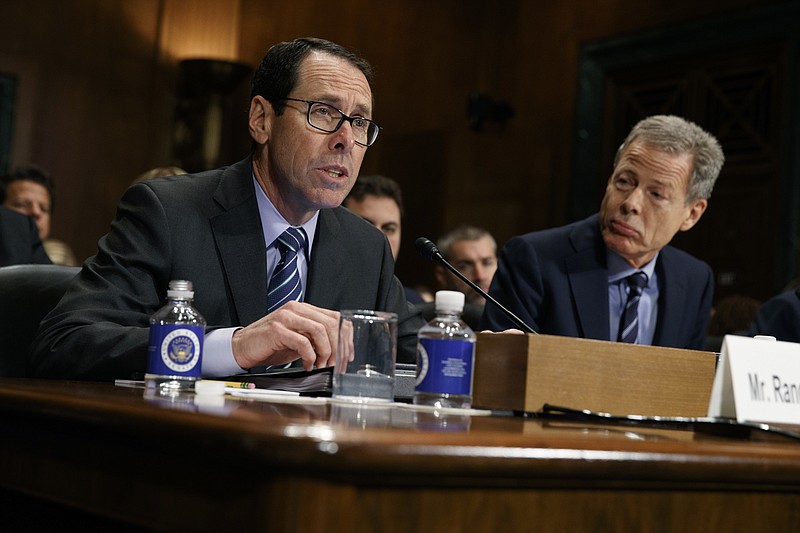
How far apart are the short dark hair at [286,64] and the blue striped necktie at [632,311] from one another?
3.13 ft

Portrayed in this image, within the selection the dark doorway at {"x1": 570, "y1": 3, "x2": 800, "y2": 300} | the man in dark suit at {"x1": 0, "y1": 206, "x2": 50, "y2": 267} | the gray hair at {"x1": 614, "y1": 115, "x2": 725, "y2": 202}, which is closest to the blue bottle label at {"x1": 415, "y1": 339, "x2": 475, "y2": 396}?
the gray hair at {"x1": 614, "y1": 115, "x2": 725, "y2": 202}

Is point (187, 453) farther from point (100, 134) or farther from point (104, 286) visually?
point (100, 134)

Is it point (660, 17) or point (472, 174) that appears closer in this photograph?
point (660, 17)

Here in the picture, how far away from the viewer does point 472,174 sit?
291 inches

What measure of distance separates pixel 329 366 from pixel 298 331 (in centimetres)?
9

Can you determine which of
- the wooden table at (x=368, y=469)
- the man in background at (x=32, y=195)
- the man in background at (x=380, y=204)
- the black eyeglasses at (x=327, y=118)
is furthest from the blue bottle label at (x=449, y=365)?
the man in background at (x=32, y=195)

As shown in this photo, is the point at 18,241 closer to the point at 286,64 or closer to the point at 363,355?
the point at 286,64

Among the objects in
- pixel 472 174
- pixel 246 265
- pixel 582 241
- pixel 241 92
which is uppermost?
pixel 241 92

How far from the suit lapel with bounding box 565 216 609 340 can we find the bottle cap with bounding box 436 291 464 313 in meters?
1.23

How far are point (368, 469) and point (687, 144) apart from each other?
231 cm

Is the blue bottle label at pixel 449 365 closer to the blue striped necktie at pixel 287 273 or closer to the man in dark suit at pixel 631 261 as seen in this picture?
the blue striped necktie at pixel 287 273

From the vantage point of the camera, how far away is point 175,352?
1.35 m

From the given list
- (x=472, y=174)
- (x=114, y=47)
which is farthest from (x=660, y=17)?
(x=114, y=47)

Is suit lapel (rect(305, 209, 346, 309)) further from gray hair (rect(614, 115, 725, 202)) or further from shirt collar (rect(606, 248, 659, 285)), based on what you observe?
gray hair (rect(614, 115, 725, 202))
